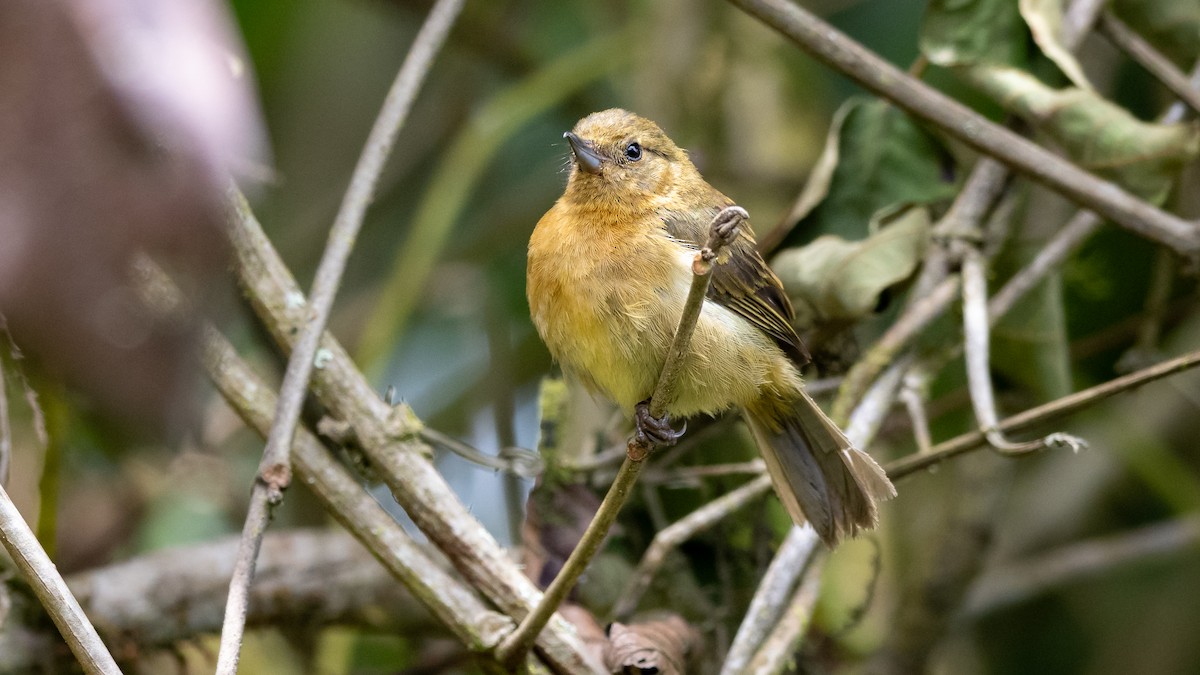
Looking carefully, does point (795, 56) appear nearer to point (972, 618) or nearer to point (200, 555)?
point (972, 618)

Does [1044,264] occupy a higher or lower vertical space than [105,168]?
lower

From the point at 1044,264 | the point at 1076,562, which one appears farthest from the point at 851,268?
the point at 1076,562

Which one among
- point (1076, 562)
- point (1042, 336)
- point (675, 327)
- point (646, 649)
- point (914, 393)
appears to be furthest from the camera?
point (1076, 562)

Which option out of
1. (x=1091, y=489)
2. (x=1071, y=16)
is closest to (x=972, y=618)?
(x=1091, y=489)

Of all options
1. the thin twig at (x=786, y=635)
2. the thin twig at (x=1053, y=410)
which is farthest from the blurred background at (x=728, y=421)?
the thin twig at (x=1053, y=410)

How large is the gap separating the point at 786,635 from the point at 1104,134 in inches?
56.9

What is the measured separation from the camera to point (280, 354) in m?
2.59

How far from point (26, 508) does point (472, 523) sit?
1362 mm

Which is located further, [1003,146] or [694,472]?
[694,472]

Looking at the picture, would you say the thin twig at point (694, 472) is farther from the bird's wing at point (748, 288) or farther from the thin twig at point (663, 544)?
the bird's wing at point (748, 288)

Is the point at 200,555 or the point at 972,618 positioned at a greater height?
the point at 200,555

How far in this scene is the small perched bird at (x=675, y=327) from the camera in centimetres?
245

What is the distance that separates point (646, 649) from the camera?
2.20 m

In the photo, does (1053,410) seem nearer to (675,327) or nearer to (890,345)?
(890,345)
